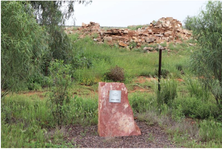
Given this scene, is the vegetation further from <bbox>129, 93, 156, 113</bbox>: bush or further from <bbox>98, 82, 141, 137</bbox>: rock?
<bbox>98, 82, 141, 137</bbox>: rock

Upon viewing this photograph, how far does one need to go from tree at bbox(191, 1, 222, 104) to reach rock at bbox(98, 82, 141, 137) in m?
1.96

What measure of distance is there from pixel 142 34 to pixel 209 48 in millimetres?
12480

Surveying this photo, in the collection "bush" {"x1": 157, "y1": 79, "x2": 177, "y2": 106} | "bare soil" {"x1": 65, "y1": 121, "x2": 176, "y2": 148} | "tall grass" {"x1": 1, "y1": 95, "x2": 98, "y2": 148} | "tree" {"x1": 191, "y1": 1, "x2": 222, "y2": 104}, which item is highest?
"tree" {"x1": 191, "y1": 1, "x2": 222, "y2": 104}

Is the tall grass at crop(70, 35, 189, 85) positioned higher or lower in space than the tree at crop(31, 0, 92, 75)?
lower

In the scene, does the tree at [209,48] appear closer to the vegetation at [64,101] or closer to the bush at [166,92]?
the vegetation at [64,101]

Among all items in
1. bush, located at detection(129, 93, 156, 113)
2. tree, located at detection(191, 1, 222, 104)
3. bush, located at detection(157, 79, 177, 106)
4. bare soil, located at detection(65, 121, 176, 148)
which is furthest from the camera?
bush, located at detection(157, 79, 177, 106)

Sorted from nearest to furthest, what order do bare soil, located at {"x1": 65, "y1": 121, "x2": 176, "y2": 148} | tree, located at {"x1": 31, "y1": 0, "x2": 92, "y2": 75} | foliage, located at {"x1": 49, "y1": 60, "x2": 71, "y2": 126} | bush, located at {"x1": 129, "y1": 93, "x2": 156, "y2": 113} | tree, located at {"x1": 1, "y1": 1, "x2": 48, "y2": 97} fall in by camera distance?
bare soil, located at {"x1": 65, "y1": 121, "x2": 176, "y2": 148}
tree, located at {"x1": 1, "y1": 1, "x2": 48, "y2": 97}
foliage, located at {"x1": 49, "y1": 60, "x2": 71, "y2": 126}
bush, located at {"x1": 129, "y1": 93, "x2": 156, "y2": 113}
tree, located at {"x1": 31, "y1": 0, "x2": 92, "y2": 75}

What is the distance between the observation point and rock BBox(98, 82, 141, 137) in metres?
5.11

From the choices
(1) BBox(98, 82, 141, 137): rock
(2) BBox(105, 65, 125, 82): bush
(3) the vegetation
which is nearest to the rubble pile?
(2) BBox(105, 65, 125, 82): bush

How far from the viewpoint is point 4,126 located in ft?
16.4

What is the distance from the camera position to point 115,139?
497 cm

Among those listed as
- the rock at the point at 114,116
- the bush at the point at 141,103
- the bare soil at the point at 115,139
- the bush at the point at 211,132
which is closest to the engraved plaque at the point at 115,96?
the rock at the point at 114,116

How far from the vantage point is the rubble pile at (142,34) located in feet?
55.2

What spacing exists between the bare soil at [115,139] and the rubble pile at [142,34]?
35.8 feet
